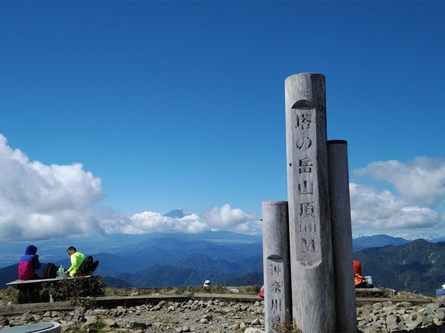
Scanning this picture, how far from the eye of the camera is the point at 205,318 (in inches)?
457

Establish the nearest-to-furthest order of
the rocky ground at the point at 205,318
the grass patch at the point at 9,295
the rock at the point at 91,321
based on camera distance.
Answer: the rocky ground at the point at 205,318, the rock at the point at 91,321, the grass patch at the point at 9,295

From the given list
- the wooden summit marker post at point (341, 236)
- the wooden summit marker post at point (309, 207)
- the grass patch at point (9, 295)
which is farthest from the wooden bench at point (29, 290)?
the wooden summit marker post at point (341, 236)

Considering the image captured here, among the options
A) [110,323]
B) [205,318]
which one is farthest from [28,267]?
[205,318]

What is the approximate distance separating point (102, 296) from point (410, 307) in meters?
9.95

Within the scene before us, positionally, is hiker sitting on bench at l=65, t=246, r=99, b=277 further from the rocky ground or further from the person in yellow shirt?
the rocky ground

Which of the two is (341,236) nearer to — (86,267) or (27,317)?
(27,317)

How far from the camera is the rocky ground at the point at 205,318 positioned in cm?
883

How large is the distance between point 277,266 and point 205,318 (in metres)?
4.20

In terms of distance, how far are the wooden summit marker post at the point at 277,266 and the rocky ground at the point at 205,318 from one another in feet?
3.36

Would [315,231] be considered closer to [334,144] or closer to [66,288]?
[334,144]

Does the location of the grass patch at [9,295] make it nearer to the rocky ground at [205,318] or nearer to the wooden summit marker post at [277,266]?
the rocky ground at [205,318]

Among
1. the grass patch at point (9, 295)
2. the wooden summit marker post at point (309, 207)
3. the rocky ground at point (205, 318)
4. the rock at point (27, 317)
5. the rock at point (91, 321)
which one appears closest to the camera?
the wooden summit marker post at point (309, 207)

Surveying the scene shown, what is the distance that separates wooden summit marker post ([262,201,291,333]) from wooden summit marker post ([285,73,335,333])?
197 millimetres

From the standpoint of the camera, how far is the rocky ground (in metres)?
8.83
